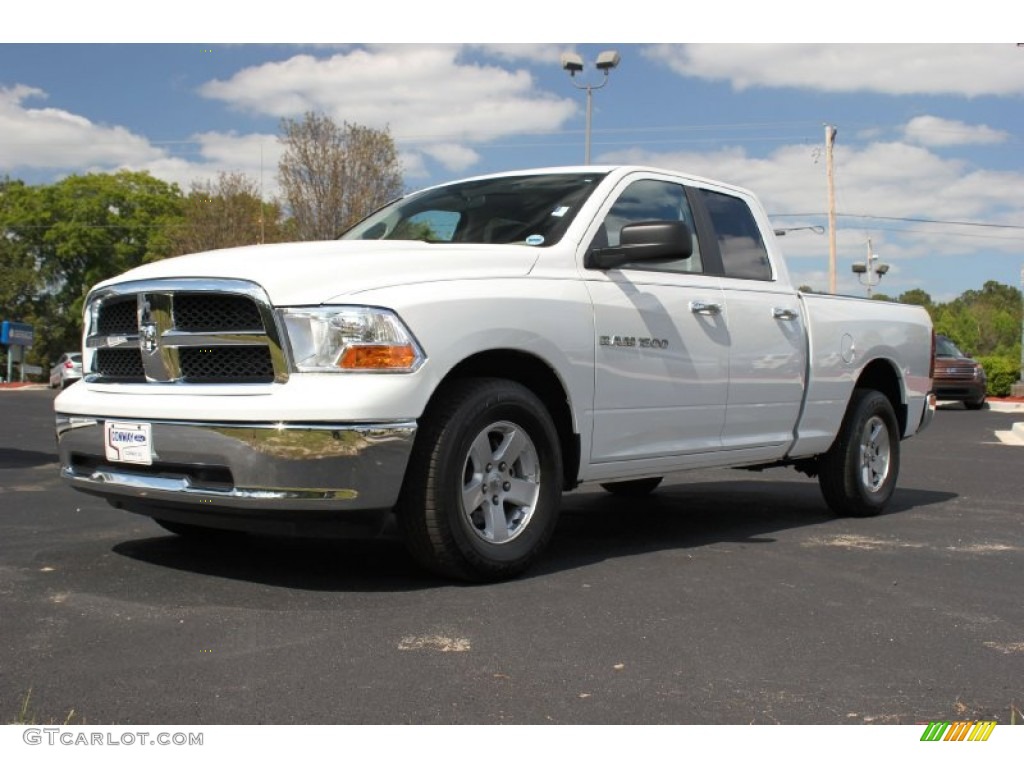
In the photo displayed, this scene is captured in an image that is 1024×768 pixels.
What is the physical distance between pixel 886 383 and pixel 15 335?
49.0 m

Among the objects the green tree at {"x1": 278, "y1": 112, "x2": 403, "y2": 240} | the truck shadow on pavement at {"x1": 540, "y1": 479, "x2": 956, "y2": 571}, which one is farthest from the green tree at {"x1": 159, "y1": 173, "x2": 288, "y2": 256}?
the truck shadow on pavement at {"x1": 540, "y1": 479, "x2": 956, "y2": 571}

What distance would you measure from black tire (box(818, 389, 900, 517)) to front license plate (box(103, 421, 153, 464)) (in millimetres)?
4350

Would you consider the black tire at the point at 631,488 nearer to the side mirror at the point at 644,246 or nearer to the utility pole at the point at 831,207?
the side mirror at the point at 644,246

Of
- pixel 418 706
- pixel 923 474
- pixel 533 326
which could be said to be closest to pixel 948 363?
pixel 923 474

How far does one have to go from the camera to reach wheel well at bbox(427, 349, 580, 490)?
4.61 meters

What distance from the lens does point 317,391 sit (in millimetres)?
4031

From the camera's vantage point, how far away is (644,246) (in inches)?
197

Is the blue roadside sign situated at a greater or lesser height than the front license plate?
lesser

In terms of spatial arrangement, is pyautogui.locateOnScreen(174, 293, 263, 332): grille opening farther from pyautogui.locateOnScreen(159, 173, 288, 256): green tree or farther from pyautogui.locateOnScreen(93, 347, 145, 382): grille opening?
pyautogui.locateOnScreen(159, 173, 288, 256): green tree

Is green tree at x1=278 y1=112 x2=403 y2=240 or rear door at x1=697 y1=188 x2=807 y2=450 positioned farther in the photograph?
green tree at x1=278 y1=112 x2=403 y2=240

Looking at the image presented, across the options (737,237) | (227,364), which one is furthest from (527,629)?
(737,237)

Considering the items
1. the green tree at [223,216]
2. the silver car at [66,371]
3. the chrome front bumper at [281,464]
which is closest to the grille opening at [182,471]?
the chrome front bumper at [281,464]

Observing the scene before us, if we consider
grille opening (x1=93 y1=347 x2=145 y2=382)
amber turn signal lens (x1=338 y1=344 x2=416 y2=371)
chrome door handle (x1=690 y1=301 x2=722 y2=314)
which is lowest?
grille opening (x1=93 y1=347 x2=145 y2=382)

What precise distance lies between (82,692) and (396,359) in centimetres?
162
